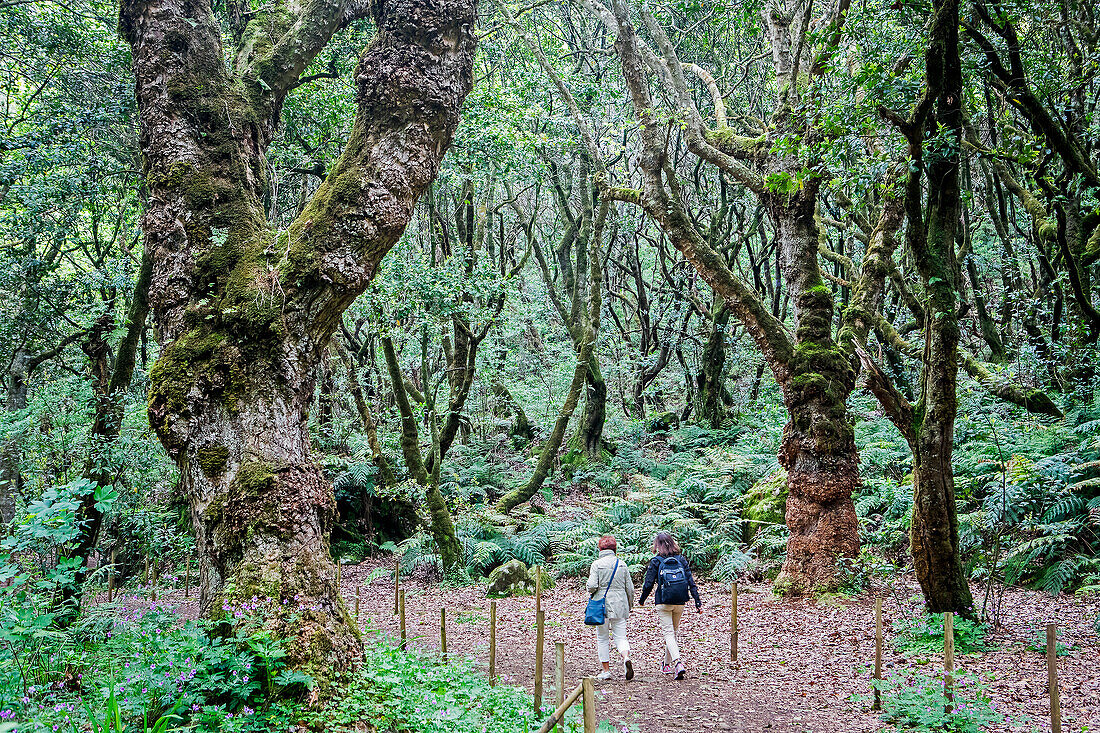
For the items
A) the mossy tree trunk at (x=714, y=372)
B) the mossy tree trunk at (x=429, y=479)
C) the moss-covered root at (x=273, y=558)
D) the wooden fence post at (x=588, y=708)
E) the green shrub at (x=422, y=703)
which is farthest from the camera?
the mossy tree trunk at (x=714, y=372)

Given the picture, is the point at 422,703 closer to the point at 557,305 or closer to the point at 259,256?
the point at 259,256

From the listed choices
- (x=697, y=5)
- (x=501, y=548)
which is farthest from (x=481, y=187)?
(x=501, y=548)

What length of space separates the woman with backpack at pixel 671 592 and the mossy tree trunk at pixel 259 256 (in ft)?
10.6

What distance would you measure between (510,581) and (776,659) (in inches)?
210

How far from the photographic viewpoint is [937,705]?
5246 mm

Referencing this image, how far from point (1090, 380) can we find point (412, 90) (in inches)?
474

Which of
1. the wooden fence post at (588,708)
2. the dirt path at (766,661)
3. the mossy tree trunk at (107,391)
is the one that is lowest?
the dirt path at (766,661)

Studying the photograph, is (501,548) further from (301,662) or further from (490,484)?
(301,662)

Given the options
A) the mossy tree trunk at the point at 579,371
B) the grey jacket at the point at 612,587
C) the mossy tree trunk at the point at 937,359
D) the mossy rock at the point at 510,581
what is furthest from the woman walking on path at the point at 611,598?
the mossy tree trunk at the point at 579,371

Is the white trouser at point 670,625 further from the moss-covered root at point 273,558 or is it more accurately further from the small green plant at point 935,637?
the moss-covered root at point 273,558

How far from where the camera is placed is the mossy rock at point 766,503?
1211 cm

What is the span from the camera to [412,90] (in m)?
6.29

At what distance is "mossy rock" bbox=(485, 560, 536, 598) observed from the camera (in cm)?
1166

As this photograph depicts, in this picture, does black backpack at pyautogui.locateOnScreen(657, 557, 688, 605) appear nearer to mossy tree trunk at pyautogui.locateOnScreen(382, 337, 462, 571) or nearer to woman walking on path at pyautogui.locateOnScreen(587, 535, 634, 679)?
woman walking on path at pyautogui.locateOnScreen(587, 535, 634, 679)
